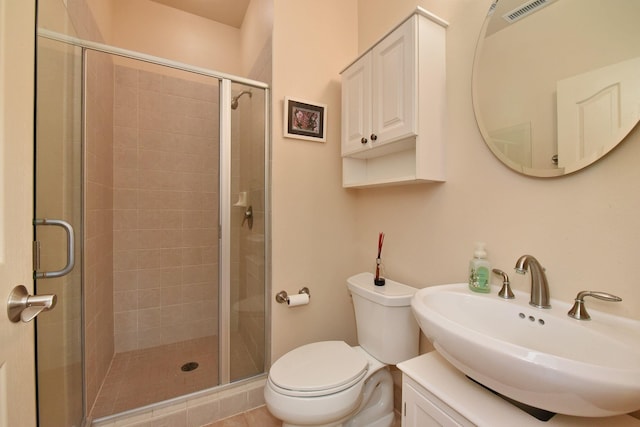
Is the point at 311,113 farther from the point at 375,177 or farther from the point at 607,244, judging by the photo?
the point at 607,244

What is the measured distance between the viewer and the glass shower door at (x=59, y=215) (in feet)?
2.55

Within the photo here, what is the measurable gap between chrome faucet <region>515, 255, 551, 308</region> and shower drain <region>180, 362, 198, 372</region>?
1998 millimetres

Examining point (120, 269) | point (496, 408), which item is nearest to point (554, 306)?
point (496, 408)

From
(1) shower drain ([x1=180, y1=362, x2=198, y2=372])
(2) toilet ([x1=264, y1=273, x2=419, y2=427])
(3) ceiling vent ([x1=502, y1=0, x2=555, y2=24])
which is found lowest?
(1) shower drain ([x1=180, y1=362, x2=198, y2=372])

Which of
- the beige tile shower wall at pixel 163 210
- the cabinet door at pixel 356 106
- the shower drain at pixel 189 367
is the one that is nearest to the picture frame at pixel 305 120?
the cabinet door at pixel 356 106

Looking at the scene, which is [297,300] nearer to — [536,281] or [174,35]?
[536,281]

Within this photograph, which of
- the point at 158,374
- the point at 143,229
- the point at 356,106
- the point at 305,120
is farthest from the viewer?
the point at 143,229

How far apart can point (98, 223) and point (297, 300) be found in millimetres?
1347

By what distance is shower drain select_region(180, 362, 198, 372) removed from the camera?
1.81 meters

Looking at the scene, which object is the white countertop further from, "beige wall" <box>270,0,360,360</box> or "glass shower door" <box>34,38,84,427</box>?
"glass shower door" <box>34,38,84,427</box>

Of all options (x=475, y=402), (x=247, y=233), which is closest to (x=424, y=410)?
(x=475, y=402)

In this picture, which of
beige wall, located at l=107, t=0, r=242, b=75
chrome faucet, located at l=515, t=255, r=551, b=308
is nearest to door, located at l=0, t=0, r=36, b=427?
chrome faucet, located at l=515, t=255, r=551, b=308

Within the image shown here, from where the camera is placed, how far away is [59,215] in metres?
0.99

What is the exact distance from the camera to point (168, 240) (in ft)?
7.23
